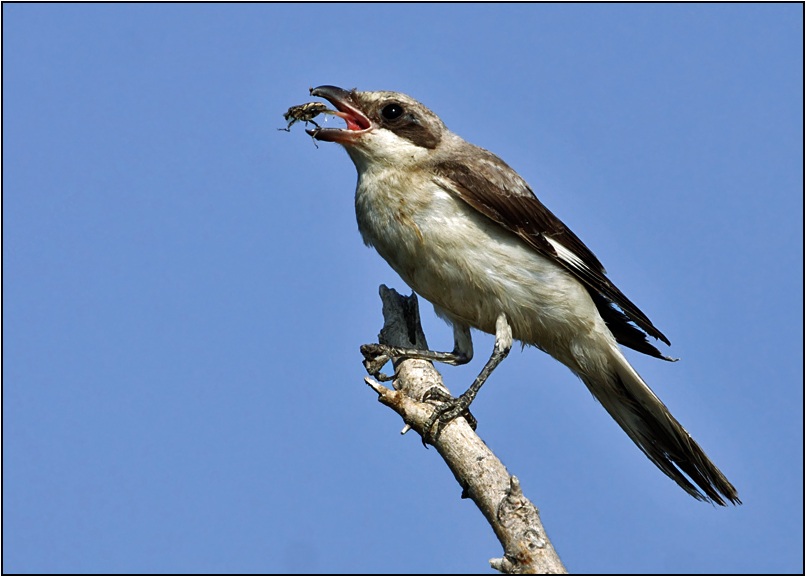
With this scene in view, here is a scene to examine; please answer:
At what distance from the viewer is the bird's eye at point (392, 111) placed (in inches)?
307

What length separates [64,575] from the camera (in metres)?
6.63

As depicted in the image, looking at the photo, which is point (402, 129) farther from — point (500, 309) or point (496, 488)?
point (496, 488)

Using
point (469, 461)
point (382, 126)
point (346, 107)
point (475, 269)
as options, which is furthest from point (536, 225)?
point (469, 461)

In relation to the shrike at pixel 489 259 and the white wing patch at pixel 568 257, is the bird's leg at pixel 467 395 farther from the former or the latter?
the white wing patch at pixel 568 257

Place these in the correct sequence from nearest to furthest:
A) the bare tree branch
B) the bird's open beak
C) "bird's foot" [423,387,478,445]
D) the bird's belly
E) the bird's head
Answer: the bare tree branch → "bird's foot" [423,387,478,445] → the bird's belly → the bird's head → the bird's open beak

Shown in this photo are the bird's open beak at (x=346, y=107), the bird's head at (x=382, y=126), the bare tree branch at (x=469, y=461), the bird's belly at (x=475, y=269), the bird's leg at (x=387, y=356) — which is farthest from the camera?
the bird's open beak at (x=346, y=107)

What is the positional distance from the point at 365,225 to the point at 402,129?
78 cm

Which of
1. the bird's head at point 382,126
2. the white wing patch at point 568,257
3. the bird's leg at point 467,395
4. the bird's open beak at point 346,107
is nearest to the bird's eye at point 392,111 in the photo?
the bird's head at point 382,126

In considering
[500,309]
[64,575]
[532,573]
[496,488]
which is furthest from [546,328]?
[64,575]

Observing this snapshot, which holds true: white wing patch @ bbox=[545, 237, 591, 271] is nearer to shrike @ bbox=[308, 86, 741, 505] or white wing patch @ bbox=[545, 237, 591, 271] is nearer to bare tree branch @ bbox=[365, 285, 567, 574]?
shrike @ bbox=[308, 86, 741, 505]

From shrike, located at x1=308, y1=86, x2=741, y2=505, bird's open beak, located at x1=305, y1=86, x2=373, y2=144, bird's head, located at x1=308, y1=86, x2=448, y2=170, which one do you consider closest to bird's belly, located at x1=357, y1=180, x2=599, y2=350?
shrike, located at x1=308, y1=86, x2=741, y2=505

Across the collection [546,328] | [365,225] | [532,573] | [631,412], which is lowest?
[532,573]

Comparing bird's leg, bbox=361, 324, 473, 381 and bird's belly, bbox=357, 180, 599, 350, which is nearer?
bird's belly, bbox=357, 180, 599, 350

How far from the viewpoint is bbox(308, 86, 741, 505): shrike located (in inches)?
289
